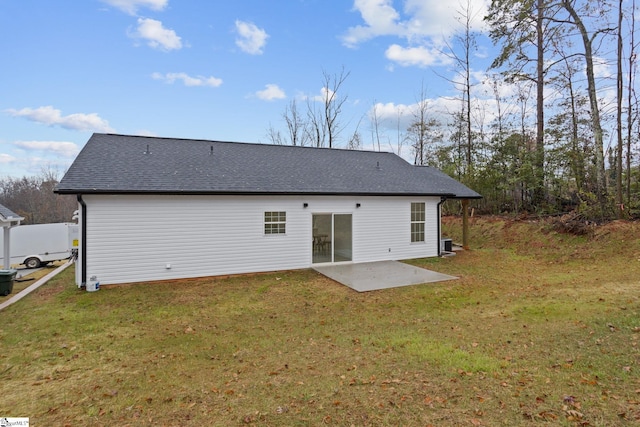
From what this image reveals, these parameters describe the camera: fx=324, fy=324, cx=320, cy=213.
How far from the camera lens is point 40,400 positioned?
10.8 feet

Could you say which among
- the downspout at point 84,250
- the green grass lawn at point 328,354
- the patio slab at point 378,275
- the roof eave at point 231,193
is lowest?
the green grass lawn at point 328,354

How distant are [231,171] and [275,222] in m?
2.24

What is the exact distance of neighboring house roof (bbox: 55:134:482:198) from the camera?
8656 millimetres

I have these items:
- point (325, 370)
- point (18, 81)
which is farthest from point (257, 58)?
point (325, 370)

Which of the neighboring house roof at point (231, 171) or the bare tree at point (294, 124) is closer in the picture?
the neighboring house roof at point (231, 171)

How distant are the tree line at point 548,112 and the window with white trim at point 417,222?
6.48 m

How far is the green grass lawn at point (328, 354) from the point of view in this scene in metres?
2.98

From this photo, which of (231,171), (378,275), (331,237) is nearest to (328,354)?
(378,275)

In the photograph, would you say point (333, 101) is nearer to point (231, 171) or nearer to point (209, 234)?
point (231, 171)

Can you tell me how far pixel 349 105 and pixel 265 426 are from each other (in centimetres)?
2674

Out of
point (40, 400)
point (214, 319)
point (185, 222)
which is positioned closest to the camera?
point (40, 400)

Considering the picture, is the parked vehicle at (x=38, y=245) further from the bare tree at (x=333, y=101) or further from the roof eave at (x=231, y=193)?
the bare tree at (x=333, y=101)

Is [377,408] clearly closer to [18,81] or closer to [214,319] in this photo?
[214,319]

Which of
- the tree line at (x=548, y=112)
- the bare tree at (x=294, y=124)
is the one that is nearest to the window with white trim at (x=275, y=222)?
the tree line at (x=548, y=112)
